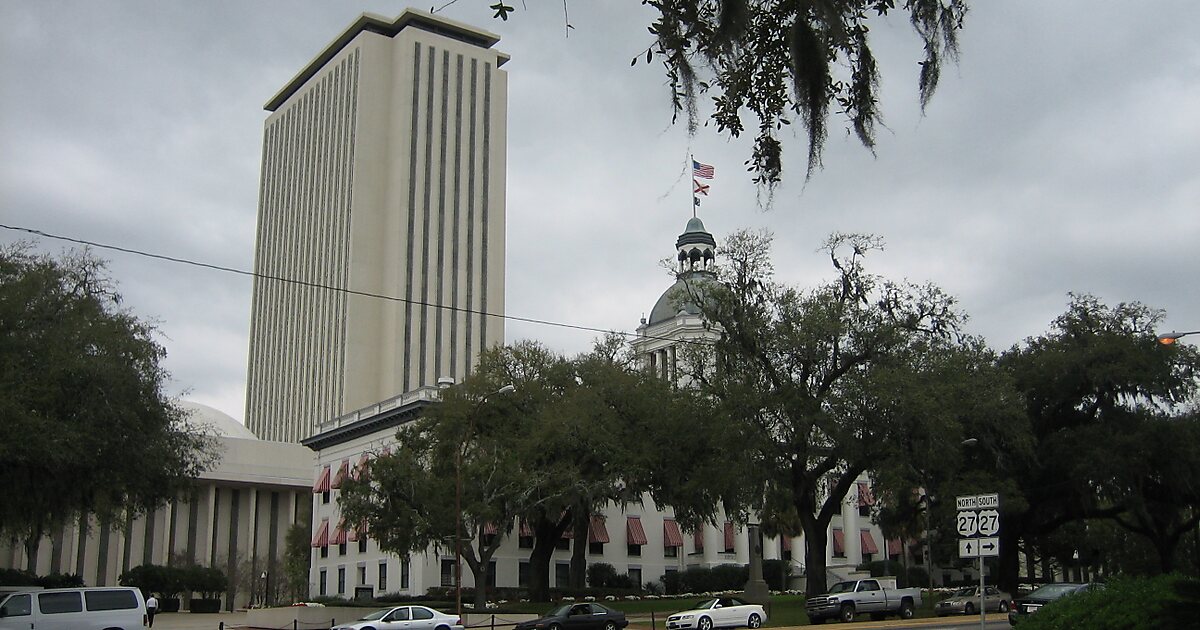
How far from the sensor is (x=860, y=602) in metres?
44.4

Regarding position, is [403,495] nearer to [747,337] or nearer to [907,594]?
[747,337]

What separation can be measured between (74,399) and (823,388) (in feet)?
93.4

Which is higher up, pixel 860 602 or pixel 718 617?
pixel 860 602

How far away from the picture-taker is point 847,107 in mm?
9312

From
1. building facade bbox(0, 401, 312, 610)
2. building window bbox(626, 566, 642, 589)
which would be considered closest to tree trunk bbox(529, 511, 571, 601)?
building window bbox(626, 566, 642, 589)

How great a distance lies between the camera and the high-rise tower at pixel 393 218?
134 meters

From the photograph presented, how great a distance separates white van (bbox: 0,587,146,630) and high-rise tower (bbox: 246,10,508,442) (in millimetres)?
99279

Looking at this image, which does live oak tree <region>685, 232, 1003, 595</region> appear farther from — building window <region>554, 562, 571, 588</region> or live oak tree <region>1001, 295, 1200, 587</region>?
building window <region>554, 562, 571, 588</region>

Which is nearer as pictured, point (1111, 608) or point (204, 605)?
point (1111, 608)

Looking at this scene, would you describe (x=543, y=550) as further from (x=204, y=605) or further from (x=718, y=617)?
(x=204, y=605)

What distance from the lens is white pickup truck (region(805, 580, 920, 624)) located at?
44.0 m

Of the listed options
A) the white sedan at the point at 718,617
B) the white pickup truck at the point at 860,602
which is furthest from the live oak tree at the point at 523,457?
the white pickup truck at the point at 860,602

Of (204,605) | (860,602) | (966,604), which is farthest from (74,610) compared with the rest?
(204,605)

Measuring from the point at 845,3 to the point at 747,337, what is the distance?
41301 mm
